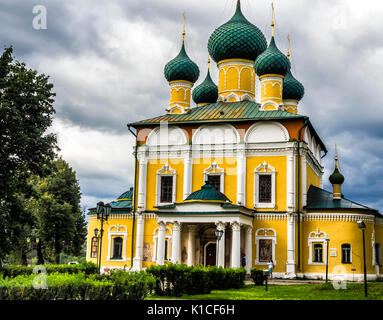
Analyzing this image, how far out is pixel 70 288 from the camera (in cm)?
1093

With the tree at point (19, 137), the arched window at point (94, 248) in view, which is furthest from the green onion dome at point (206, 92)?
the tree at point (19, 137)

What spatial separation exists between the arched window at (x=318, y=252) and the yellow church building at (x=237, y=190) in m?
0.05

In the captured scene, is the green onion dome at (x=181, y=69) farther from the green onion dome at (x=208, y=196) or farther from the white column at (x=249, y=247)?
the white column at (x=249, y=247)

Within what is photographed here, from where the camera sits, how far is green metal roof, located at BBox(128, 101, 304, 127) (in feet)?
97.3

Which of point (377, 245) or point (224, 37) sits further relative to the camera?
point (224, 37)

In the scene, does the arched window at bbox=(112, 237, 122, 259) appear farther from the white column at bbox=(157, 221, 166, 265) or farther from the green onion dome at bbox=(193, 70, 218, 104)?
the green onion dome at bbox=(193, 70, 218, 104)

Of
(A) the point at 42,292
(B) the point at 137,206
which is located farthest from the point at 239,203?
(A) the point at 42,292

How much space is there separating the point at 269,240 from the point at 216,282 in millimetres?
10166

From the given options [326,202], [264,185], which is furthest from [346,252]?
[264,185]

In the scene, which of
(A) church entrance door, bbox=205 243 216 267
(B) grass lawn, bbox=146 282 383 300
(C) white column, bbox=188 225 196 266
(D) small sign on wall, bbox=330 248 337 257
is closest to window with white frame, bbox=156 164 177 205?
(C) white column, bbox=188 225 196 266

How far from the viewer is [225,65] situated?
3391 cm

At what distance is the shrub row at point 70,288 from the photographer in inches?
406
